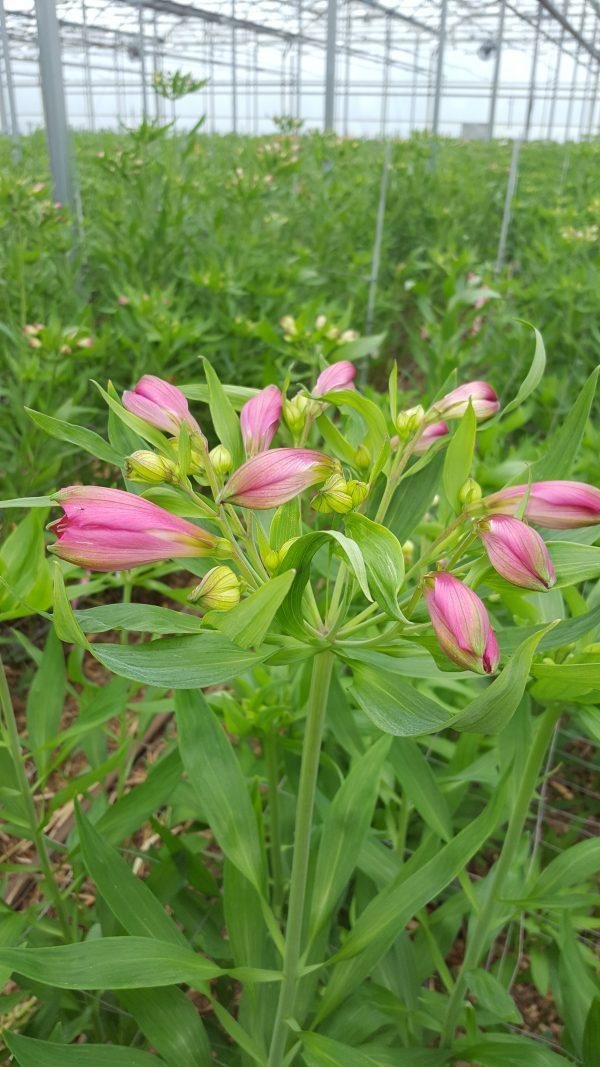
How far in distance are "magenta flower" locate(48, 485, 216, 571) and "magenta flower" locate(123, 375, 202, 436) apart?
0.24 ft

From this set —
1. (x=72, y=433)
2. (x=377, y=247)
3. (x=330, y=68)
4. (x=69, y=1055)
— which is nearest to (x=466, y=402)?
(x=72, y=433)

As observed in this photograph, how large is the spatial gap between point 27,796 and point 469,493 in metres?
0.54

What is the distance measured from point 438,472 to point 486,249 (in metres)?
4.44

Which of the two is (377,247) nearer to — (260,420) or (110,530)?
(260,420)

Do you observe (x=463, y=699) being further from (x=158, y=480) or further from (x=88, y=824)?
(x=158, y=480)

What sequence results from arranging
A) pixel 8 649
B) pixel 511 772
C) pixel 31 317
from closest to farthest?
1. pixel 511 772
2. pixel 8 649
3. pixel 31 317

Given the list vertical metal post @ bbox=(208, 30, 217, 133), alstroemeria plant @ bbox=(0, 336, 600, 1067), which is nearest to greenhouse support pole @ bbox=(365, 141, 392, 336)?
alstroemeria plant @ bbox=(0, 336, 600, 1067)

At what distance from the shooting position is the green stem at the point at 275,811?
0.90 m

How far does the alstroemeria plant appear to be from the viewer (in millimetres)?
454

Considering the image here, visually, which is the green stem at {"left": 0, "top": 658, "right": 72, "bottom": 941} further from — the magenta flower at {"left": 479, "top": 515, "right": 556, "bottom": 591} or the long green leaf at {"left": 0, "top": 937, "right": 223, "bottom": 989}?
the magenta flower at {"left": 479, "top": 515, "right": 556, "bottom": 591}

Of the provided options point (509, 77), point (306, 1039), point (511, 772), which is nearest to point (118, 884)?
point (306, 1039)

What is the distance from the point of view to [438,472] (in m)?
0.64

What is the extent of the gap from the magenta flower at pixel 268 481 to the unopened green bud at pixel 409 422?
134mm

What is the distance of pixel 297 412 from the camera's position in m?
0.60
